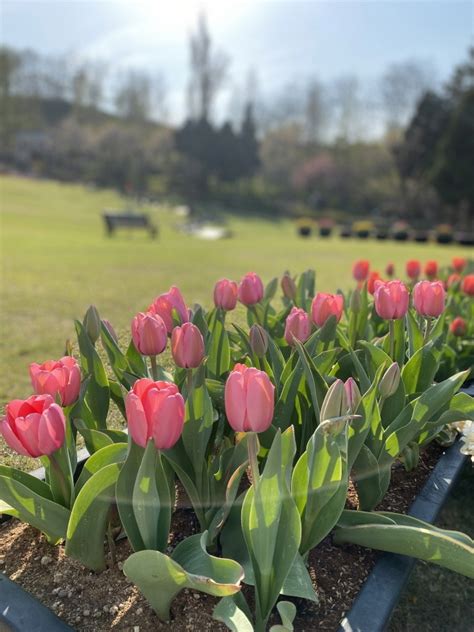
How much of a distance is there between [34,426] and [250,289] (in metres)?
1.10

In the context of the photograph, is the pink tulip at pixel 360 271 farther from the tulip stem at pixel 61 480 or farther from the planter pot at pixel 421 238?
the planter pot at pixel 421 238

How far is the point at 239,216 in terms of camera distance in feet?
123

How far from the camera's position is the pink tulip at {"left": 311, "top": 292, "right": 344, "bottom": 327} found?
1849 mm

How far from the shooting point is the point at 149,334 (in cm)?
144

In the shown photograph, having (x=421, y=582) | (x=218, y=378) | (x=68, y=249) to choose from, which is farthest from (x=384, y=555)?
(x=68, y=249)

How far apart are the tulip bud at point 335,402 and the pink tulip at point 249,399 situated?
6.4 inches

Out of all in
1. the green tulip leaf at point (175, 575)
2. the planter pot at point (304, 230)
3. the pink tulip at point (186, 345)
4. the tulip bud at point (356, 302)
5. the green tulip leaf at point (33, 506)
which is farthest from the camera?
the planter pot at point (304, 230)

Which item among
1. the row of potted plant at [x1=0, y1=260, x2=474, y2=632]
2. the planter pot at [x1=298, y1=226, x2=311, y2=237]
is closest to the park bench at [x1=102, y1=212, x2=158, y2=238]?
the planter pot at [x1=298, y1=226, x2=311, y2=237]

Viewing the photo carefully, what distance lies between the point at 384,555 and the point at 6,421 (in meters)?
0.97

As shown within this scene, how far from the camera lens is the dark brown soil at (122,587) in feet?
3.98

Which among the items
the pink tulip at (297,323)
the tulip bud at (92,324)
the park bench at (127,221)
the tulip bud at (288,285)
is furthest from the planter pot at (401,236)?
the tulip bud at (92,324)

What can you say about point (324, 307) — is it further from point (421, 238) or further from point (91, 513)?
point (421, 238)

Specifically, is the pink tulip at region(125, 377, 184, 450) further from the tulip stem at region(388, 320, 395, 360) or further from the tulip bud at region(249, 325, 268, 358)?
the tulip stem at region(388, 320, 395, 360)

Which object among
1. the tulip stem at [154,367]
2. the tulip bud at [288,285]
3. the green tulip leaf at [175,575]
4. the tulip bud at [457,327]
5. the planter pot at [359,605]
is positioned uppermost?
the tulip bud at [288,285]
